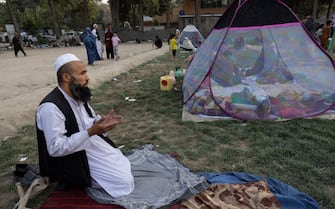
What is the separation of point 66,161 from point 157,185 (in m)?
0.84

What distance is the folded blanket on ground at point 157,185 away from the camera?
2594 mm

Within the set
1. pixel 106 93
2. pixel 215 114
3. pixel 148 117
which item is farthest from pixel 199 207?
pixel 106 93

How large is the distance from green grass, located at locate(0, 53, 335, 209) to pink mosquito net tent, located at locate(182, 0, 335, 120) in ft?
1.16

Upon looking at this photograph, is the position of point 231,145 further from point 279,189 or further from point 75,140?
point 75,140

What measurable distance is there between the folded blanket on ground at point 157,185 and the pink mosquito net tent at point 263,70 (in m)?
2.05

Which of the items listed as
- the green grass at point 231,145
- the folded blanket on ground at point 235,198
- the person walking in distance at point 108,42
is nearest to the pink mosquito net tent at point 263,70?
the green grass at point 231,145

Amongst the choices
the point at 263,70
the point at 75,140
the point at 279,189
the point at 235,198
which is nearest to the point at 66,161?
the point at 75,140

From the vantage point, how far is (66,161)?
2557 millimetres

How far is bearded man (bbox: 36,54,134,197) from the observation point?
2324 millimetres

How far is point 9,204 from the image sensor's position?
3.02m

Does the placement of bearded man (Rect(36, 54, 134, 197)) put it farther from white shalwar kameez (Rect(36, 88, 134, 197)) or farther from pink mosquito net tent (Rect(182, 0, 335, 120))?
pink mosquito net tent (Rect(182, 0, 335, 120))

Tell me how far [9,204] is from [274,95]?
4159 millimetres

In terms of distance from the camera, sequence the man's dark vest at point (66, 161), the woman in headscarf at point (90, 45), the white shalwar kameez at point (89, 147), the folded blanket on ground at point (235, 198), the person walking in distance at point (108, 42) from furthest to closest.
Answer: the person walking in distance at point (108, 42) → the woman in headscarf at point (90, 45) → the folded blanket on ground at point (235, 198) → the man's dark vest at point (66, 161) → the white shalwar kameez at point (89, 147)

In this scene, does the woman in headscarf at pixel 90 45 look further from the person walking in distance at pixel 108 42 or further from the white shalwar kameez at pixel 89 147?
the white shalwar kameez at pixel 89 147
